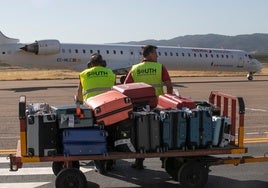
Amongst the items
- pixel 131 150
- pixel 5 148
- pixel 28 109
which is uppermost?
pixel 28 109

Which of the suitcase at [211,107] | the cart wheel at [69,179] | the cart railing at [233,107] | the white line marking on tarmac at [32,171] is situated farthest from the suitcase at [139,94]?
the white line marking on tarmac at [32,171]

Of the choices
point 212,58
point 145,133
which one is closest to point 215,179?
point 145,133

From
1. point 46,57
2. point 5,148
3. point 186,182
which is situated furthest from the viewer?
point 46,57

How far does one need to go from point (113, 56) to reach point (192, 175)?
89.8 ft

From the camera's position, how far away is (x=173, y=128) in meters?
6.33

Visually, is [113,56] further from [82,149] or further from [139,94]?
[82,149]

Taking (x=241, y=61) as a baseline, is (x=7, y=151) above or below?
below

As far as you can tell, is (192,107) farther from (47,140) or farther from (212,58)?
(212,58)

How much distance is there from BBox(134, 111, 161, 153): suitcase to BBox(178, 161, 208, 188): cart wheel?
566 mm

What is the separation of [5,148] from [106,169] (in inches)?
115

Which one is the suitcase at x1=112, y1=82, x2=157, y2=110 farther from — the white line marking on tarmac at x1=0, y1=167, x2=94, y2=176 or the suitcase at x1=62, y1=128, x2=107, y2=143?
the white line marking on tarmac at x1=0, y1=167, x2=94, y2=176

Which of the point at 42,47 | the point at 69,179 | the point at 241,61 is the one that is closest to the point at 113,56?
the point at 42,47

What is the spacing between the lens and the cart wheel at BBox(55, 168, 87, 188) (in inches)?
247

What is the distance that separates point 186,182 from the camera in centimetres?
655
